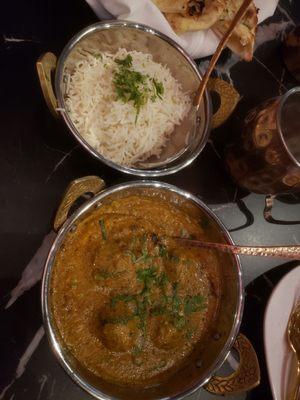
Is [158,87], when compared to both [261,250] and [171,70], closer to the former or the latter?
[171,70]

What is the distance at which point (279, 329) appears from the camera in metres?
1.80

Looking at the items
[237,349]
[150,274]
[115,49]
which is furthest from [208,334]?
[115,49]

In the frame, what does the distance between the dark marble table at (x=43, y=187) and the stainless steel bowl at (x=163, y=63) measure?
0.14 metres

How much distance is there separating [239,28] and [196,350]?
135 cm

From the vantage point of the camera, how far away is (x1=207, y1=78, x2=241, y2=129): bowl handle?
1.86 meters

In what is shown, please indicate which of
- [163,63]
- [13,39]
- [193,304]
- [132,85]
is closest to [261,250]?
[193,304]

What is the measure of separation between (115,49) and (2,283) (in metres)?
1.01

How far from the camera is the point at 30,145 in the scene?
1.70m

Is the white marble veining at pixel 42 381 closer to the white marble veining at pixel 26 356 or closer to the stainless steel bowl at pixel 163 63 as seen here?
the white marble veining at pixel 26 356

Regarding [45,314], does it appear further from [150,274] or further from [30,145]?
[30,145]

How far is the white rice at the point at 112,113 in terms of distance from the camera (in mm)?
1712

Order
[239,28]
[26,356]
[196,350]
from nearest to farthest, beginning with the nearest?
[26,356], [196,350], [239,28]

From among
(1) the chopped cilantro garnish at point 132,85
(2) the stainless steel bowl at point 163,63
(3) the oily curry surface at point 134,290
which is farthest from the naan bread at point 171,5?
(3) the oily curry surface at point 134,290

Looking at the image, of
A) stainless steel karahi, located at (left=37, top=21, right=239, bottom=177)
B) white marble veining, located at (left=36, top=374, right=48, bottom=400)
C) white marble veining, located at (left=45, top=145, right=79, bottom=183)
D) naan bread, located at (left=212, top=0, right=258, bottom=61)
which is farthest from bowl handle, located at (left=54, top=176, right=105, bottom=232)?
naan bread, located at (left=212, top=0, right=258, bottom=61)
